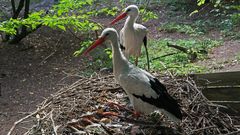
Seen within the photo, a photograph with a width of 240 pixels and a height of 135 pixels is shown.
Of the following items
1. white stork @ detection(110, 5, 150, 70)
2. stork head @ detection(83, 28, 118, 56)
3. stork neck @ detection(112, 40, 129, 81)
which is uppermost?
stork head @ detection(83, 28, 118, 56)

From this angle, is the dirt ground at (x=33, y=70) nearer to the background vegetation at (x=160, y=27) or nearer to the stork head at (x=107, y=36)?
the background vegetation at (x=160, y=27)

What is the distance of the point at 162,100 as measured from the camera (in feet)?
13.1

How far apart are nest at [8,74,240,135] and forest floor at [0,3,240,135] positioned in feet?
8.53

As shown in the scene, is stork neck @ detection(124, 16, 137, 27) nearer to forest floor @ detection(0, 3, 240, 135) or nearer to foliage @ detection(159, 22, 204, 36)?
forest floor @ detection(0, 3, 240, 135)

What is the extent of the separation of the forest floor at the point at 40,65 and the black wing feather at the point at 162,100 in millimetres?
3252

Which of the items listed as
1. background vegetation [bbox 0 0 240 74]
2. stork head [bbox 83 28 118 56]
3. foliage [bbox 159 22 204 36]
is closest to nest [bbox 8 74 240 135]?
stork head [bbox 83 28 118 56]

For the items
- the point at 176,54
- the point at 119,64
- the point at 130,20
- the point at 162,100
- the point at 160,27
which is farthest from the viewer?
the point at 160,27

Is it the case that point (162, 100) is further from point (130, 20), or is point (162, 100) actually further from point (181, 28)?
point (181, 28)

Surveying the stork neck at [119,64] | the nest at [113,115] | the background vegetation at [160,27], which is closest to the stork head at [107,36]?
the stork neck at [119,64]

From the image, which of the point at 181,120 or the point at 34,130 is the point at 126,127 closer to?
the point at 181,120

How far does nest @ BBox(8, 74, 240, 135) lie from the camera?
3740 millimetres

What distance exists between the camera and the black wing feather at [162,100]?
3.87 meters

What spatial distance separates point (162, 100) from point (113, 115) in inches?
18.8

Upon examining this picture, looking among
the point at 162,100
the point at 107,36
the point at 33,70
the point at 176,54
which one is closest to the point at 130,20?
the point at 107,36
